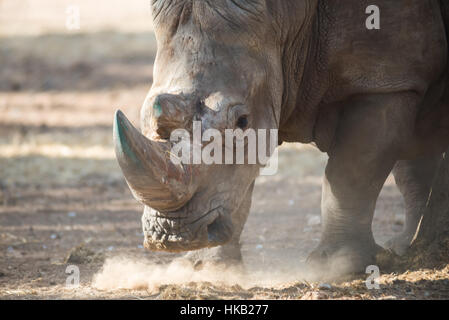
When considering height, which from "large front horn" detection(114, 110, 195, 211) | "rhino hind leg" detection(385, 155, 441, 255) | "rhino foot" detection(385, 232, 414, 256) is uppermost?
"large front horn" detection(114, 110, 195, 211)

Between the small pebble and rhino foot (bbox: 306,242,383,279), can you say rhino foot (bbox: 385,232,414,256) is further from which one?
the small pebble

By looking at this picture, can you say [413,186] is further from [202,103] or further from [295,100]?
[202,103]

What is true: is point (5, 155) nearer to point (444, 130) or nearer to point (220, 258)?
point (220, 258)

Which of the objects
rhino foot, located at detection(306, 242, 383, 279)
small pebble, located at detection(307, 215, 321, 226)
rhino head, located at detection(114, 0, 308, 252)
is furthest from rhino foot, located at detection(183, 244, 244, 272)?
small pebble, located at detection(307, 215, 321, 226)

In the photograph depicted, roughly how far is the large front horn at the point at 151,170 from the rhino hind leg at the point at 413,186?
2.74 m

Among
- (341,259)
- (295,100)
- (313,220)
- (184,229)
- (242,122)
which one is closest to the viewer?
(184,229)

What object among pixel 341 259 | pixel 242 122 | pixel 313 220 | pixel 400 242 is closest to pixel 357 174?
pixel 341 259

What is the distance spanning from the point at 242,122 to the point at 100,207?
389 centimetres

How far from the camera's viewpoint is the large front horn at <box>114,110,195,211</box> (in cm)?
409

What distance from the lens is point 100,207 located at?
8484 millimetres

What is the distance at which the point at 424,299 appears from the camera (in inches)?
192
